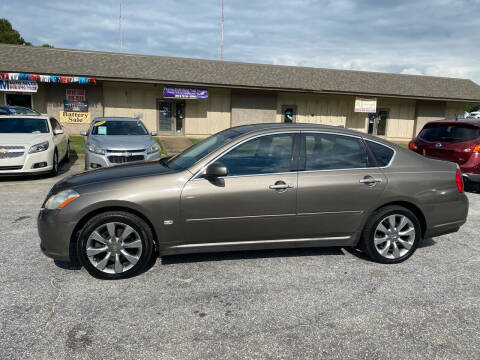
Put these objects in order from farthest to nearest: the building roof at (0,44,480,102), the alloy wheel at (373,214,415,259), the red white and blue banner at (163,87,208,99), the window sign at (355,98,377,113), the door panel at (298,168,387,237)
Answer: the window sign at (355,98,377,113)
the red white and blue banner at (163,87,208,99)
the building roof at (0,44,480,102)
the alloy wheel at (373,214,415,259)
the door panel at (298,168,387,237)

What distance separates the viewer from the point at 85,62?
64.7ft

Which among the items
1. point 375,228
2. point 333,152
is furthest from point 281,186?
point 375,228

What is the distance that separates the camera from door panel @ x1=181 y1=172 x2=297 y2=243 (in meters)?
3.89

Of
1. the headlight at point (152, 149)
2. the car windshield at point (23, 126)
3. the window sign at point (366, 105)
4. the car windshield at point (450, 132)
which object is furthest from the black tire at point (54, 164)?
the window sign at point (366, 105)

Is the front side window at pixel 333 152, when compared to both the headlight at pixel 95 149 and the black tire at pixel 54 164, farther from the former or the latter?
the black tire at pixel 54 164

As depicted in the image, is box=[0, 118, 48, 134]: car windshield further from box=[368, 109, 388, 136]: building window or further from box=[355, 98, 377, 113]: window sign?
box=[368, 109, 388, 136]: building window

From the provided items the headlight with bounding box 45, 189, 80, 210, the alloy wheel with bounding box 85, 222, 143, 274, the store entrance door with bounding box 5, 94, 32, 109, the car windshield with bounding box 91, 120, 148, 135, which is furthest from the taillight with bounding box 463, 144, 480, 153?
the store entrance door with bounding box 5, 94, 32, 109

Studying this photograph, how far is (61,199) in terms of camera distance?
3777 millimetres

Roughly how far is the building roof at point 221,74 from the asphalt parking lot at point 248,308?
52.4ft

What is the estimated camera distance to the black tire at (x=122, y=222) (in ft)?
12.2

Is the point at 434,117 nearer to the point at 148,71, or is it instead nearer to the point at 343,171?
the point at 148,71

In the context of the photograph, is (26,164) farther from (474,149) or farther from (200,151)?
(474,149)

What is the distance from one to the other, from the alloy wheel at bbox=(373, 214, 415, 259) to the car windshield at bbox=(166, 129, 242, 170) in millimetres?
2023

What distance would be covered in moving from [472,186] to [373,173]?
Result: 6882 millimetres
